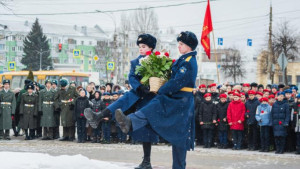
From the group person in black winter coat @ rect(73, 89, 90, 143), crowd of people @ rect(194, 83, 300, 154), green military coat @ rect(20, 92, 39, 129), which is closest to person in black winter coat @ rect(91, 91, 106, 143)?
person in black winter coat @ rect(73, 89, 90, 143)

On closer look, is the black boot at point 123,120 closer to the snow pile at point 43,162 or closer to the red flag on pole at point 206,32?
the snow pile at point 43,162

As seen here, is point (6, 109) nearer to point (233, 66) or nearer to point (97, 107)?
point (97, 107)

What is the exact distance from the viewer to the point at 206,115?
588 inches

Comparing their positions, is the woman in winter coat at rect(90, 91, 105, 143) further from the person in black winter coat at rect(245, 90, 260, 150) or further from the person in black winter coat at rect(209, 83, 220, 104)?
the person in black winter coat at rect(245, 90, 260, 150)

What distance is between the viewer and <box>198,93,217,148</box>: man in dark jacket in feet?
48.6

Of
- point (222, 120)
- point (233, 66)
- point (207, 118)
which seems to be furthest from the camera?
point (233, 66)

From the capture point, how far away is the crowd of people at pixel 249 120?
A: 1352cm

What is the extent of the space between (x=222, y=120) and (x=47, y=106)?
6.16 meters

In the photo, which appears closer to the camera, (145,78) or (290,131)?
(145,78)

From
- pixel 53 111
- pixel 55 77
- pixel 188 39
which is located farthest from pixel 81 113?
pixel 55 77

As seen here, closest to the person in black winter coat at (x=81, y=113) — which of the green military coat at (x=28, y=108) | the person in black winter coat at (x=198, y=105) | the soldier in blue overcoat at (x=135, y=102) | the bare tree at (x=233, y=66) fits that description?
the green military coat at (x=28, y=108)

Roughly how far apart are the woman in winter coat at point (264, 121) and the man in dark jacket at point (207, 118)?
1.48m

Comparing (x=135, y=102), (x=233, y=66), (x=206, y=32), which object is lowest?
(x=135, y=102)

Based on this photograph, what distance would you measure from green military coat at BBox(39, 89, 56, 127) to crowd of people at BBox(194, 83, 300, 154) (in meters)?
5.09
